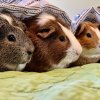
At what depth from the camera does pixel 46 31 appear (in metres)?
0.93

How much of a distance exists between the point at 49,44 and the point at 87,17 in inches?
15.5

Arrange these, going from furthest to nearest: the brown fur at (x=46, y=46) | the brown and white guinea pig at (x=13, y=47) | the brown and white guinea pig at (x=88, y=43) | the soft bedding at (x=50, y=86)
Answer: the brown and white guinea pig at (x=88, y=43) → the brown fur at (x=46, y=46) → the brown and white guinea pig at (x=13, y=47) → the soft bedding at (x=50, y=86)

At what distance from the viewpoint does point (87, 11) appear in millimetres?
1203

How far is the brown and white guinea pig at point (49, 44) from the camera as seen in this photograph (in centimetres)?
89

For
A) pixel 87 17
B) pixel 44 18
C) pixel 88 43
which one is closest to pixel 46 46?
pixel 44 18

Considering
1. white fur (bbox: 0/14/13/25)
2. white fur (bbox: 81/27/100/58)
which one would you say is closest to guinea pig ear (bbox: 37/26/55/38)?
white fur (bbox: 0/14/13/25)

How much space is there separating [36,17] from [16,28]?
0.17 meters

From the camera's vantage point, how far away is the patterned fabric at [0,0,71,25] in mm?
921

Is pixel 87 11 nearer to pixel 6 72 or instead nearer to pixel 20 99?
pixel 6 72

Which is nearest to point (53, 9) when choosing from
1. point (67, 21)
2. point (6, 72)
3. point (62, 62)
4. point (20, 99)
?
point (67, 21)

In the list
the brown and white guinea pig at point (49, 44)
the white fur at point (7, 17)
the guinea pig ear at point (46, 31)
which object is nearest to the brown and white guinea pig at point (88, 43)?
the brown and white guinea pig at point (49, 44)

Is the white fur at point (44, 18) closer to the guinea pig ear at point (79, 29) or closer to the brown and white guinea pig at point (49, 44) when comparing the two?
the brown and white guinea pig at point (49, 44)

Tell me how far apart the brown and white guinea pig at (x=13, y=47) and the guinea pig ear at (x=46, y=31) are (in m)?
0.08

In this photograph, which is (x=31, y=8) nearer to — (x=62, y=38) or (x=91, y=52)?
(x=62, y=38)
